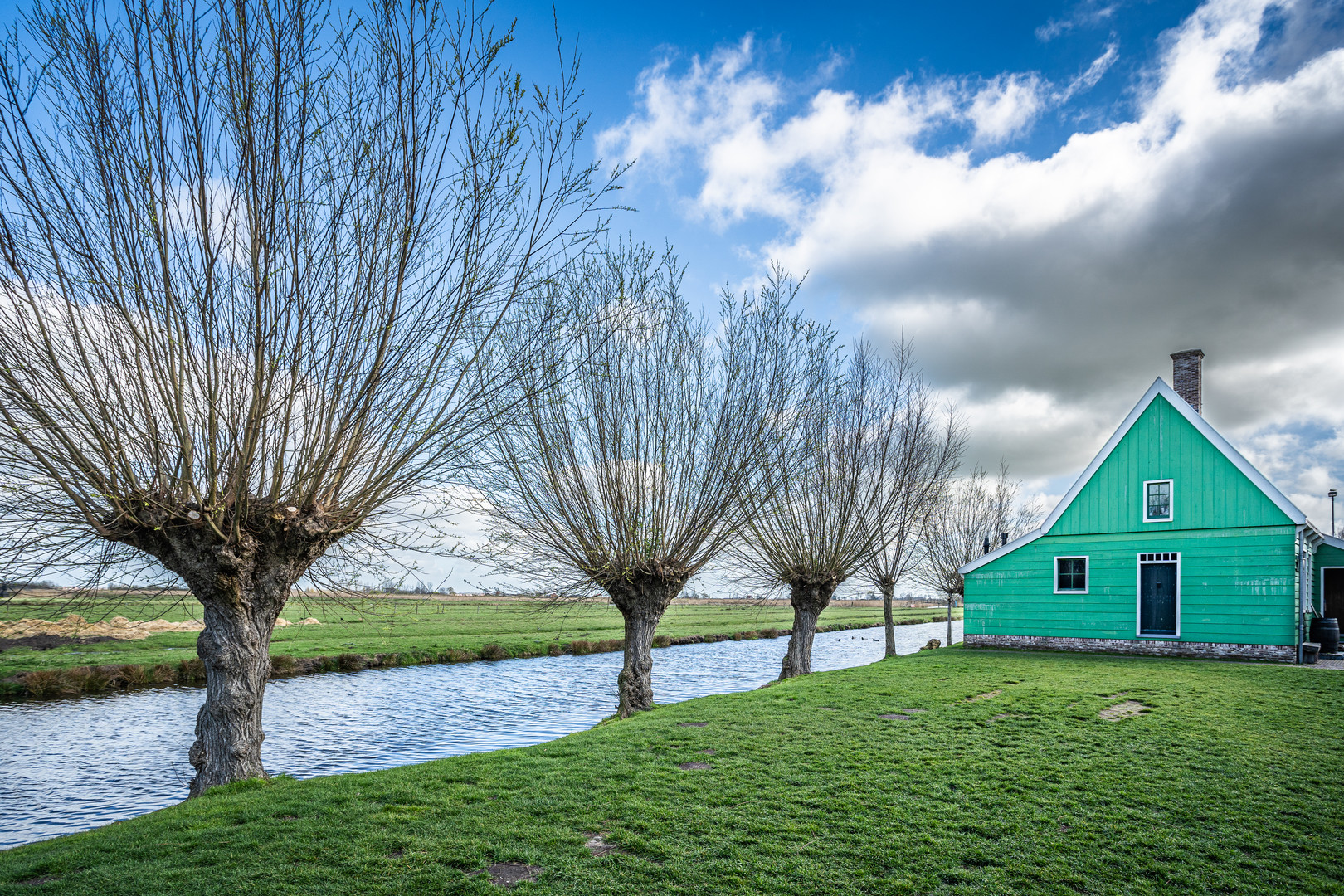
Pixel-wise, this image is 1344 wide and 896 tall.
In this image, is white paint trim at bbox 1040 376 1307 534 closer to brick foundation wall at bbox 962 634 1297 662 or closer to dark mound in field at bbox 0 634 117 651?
brick foundation wall at bbox 962 634 1297 662

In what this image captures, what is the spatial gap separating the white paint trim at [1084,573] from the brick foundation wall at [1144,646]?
1246 mm

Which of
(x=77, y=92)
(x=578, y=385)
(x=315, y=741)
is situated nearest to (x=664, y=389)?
(x=578, y=385)

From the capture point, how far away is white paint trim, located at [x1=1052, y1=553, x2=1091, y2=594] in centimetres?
1784

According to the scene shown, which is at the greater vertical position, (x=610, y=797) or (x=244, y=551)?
(x=244, y=551)

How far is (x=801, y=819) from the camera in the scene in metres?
5.46

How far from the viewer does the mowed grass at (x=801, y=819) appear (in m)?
4.38

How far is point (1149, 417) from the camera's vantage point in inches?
683

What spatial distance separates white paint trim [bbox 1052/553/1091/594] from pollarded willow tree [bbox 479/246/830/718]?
1106cm

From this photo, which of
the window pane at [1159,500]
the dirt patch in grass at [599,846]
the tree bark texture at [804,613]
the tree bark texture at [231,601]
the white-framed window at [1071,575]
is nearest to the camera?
the dirt patch in grass at [599,846]

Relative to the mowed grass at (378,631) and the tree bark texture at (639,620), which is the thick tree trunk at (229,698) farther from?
the tree bark texture at (639,620)

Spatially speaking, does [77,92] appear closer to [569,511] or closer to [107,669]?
[569,511]

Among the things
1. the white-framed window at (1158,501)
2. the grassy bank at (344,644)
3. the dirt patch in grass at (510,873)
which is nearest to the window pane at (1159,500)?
the white-framed window at (1158,501)

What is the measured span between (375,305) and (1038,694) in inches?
453

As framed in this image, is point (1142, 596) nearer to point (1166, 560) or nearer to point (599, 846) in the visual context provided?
point (1166, 560)
